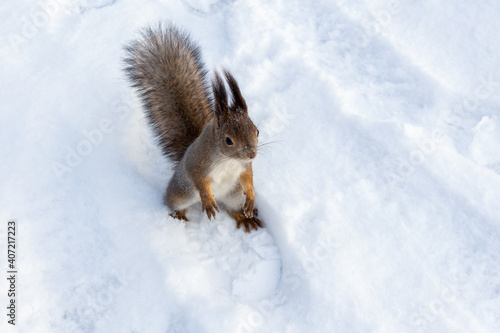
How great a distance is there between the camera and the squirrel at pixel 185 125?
2.39 m

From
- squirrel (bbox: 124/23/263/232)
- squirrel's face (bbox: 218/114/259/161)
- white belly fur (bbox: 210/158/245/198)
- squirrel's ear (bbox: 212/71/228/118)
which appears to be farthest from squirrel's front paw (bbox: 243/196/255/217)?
squirrel's ear (bbox: 212/71/228/118)

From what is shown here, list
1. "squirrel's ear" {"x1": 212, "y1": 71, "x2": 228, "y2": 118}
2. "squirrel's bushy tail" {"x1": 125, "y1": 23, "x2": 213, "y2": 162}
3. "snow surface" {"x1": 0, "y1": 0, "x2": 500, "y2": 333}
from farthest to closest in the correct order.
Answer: "squirrel's bushy tail" {"x1": 125, "y1": 23, "x2": 213, "y2": 162}, "snow surface" {"x1": 0, "y1": 0, "x2": 500, "y2": 333}, "squirrel's ear" {"x1": 212, "y1": 71, "x2": 228, "y2": 118}

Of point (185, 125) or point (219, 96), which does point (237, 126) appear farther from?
point (185, 125)

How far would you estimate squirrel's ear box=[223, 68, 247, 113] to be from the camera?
2031 millimetres

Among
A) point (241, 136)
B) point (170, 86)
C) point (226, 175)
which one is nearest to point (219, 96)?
point (241, 136)

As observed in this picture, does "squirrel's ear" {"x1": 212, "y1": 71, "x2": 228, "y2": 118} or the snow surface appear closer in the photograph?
"squirrel's ear" {"x1": 212, "y1": 71, "x2": 228, "y2": 118}

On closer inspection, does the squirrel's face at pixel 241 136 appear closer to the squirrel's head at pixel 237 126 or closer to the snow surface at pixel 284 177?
the squirrel's head at pixel 237 126

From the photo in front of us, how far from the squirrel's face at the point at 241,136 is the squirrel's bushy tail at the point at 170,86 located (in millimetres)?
587

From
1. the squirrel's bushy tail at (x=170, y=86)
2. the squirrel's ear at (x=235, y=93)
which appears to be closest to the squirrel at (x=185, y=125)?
the squirrel's bushy tail at (x=170, y=86)

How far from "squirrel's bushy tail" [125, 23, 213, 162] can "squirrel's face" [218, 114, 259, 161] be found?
0.59m

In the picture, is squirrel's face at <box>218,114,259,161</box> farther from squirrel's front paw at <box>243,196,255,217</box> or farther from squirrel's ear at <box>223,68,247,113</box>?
squirrel's front paw at <box>243,196,255,217</box>

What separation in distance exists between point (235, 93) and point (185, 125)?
706mm

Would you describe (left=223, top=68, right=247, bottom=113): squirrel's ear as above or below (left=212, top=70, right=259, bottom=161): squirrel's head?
above

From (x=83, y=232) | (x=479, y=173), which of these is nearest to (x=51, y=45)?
(x=83, y=232)
